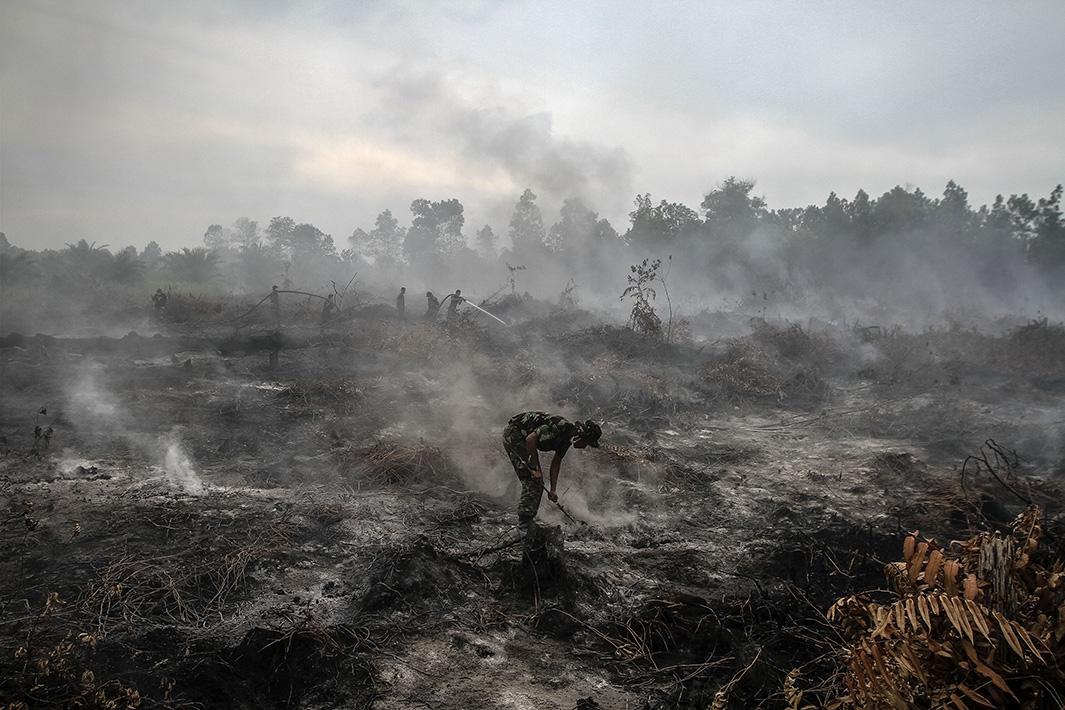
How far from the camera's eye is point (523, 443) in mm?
5969

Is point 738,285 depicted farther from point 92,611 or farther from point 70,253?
point 70,253

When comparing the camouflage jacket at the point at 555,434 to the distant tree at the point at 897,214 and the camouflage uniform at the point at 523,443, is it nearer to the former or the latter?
the camouflage uniform at the point at 523,443

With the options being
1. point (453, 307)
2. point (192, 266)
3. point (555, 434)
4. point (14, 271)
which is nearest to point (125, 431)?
point (555, 434)

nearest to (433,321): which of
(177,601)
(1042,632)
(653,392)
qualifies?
(653,392)

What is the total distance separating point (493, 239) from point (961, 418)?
3592cm

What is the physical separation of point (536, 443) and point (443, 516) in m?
1.50

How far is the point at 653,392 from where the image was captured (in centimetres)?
1178

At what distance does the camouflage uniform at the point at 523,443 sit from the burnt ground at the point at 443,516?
1.37 ft

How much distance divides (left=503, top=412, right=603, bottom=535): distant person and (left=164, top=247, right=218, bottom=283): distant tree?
2734 cm

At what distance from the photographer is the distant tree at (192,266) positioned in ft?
91.2

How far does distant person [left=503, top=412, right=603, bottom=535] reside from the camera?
5531 millimetres

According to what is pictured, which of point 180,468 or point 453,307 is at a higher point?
point 453,307

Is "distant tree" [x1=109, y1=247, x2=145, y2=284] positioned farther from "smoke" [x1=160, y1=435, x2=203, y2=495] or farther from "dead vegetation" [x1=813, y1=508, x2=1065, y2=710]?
"dead vegetation" [x1=813, y1=508, x2=1065, y2=710]

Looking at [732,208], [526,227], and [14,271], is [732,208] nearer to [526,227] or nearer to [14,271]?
[526,227]
